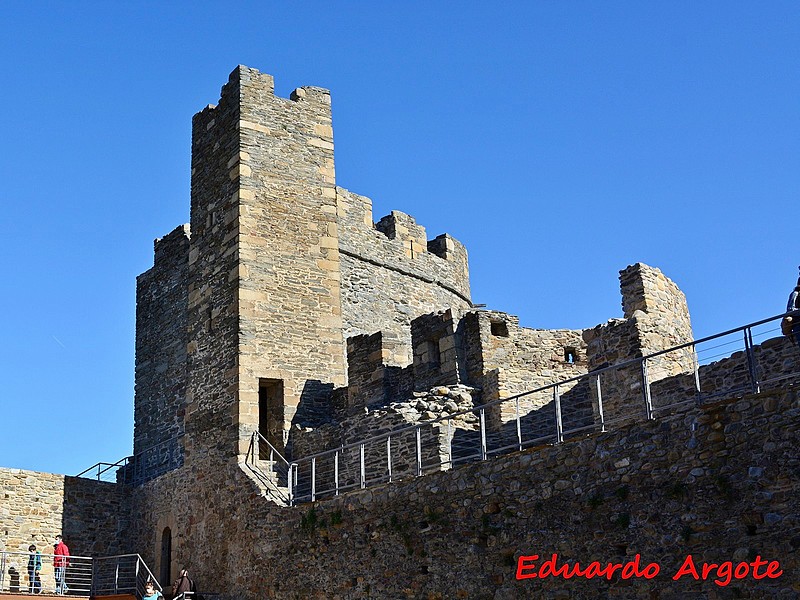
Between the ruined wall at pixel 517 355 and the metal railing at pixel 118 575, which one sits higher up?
the ruined wall at pixel 517 355

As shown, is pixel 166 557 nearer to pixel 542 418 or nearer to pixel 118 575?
pixel 118 575

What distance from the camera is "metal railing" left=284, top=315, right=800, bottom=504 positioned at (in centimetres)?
1291

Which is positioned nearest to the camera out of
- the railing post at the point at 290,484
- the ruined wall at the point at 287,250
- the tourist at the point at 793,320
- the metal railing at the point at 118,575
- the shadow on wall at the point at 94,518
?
the tourist at the point at 793,320

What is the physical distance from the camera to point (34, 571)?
63.5 ft

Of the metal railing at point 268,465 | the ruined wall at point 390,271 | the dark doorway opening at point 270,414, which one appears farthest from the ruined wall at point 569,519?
the ruined wall at point 390,271

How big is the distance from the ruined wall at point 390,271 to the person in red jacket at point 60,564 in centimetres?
725

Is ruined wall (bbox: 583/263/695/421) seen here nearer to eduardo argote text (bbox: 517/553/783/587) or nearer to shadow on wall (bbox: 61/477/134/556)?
eduardo argote text (bbox: 517/553/783/587)

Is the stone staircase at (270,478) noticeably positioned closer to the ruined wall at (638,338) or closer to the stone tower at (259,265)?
the stone tower at (259,265)

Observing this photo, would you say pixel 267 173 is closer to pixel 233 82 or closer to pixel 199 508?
pixel 233 82

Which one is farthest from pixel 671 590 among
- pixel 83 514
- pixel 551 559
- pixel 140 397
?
pixel 140 397

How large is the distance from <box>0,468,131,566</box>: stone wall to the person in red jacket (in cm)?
60

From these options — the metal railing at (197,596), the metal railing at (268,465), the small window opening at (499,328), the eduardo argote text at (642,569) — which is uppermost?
the small window opening at (499,328)

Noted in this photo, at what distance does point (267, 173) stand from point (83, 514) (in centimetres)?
797

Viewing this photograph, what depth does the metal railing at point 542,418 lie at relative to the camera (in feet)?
42.3
